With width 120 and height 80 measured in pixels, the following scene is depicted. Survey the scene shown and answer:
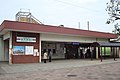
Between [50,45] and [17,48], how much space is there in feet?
37.9

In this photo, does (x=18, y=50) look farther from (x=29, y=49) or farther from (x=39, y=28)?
(x=39, y=28)

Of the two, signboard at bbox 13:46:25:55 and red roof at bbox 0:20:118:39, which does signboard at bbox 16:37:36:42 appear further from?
red roof at bbox 0:20:118:39

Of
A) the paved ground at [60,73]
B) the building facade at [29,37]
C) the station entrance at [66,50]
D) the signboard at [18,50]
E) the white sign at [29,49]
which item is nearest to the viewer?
the paved ground at [60,73]

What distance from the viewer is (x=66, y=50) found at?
4000cm

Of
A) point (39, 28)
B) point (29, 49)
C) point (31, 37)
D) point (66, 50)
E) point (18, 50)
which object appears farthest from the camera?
point (66, 50)

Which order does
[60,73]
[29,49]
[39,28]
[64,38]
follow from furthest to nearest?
[64,38], [29,49], [39,28], [60,73]

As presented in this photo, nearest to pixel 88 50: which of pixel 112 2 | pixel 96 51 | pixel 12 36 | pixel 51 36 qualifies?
pixel 96 51

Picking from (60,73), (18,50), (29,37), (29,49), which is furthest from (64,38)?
(60,73)

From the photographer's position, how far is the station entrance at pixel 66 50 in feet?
123

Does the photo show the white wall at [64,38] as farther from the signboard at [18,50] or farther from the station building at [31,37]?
the signboard at [18,50]

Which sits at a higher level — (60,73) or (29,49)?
(29,49)

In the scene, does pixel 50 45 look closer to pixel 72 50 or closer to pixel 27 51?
pixel 72 50

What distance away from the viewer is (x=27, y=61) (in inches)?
1093

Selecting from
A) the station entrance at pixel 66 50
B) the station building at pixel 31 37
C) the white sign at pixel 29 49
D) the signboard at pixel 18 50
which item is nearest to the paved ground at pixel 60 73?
the station building at pixel 31 37
